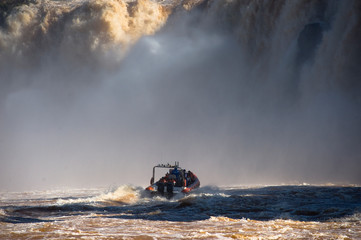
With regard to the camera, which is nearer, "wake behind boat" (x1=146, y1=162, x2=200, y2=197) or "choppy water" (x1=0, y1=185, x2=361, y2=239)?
"choppy water" (x1=0, y1=185, x2=361, y2=239)

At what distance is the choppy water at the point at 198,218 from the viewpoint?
40.2 feet

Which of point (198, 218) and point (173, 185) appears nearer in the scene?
point (198, 218)

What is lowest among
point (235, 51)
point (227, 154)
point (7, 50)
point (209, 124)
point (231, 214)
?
point (231, 214)

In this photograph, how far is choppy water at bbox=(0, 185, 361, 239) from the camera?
12.3 metres

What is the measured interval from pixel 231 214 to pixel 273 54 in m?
26.4

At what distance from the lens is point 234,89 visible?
45.6 m

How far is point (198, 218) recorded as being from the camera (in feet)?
52.0

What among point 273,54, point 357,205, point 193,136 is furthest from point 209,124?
point 357,205

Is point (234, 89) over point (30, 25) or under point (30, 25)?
under

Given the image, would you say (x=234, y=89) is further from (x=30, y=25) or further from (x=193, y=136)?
(x=30, y=25)

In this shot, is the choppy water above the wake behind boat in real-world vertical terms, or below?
below

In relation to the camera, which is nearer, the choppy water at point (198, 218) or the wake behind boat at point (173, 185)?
the choppy water at point (198, 218)

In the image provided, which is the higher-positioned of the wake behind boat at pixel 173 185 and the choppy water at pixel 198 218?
the wake behind boat at pixel 173 185

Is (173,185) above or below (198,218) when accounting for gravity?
above
